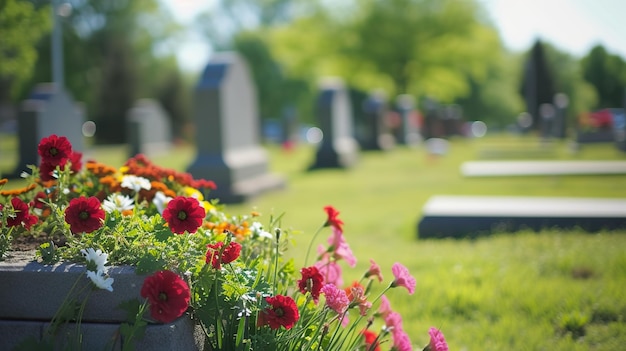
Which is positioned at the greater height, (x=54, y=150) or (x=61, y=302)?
(x=54, y=150)

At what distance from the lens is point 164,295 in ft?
6.89

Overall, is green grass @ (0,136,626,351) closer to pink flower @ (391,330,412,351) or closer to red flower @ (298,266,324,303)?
red flower @ (298,266,324,303)

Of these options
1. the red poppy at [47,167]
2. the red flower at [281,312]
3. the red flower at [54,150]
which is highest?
the red flower at [54,150]

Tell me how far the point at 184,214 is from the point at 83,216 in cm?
34

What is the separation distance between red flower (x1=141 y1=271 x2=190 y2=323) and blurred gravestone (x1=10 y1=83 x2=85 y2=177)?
35.9ft

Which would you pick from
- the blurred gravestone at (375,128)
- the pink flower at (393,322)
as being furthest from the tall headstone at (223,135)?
the blurred gravestone at (375,128)

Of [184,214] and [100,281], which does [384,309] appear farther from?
[100,281]

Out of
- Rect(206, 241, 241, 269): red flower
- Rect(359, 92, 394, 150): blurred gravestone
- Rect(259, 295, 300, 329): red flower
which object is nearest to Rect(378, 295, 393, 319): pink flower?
Rect(259, 295, 300, 329): red flower

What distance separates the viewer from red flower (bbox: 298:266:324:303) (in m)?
2.47

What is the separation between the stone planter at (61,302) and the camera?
88.1 inches

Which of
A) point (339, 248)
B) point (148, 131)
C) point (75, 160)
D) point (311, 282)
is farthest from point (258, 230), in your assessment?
point (148, 131)

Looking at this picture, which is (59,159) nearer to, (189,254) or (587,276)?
(189,254)

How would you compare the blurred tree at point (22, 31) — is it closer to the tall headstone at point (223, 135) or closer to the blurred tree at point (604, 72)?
the tall headstone at point (223, 135)

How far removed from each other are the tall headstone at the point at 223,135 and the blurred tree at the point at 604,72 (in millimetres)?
9230
